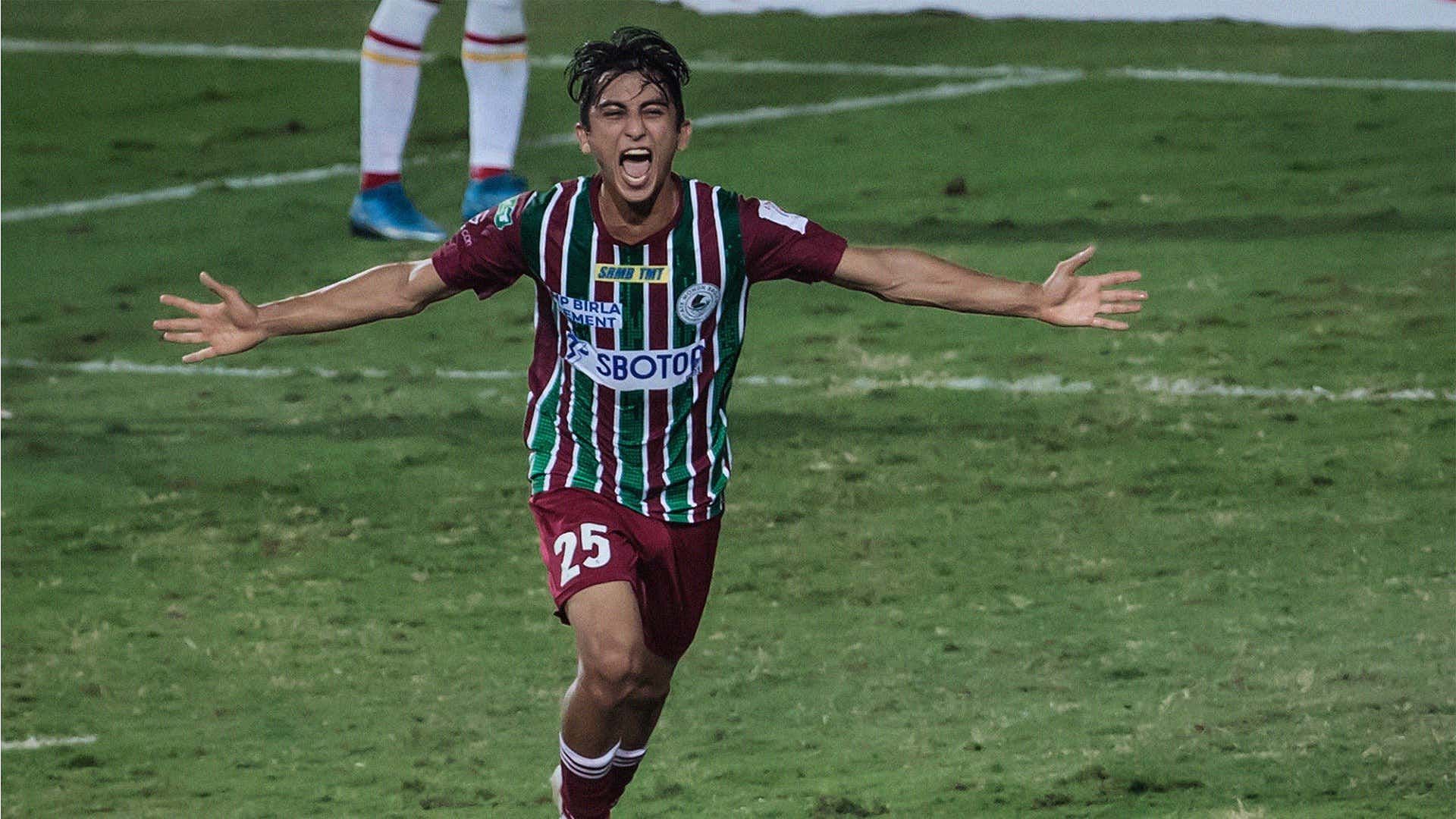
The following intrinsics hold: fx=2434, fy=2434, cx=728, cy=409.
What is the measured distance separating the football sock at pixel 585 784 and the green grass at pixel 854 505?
0.81ft

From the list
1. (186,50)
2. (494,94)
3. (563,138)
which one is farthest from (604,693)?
(186,50)

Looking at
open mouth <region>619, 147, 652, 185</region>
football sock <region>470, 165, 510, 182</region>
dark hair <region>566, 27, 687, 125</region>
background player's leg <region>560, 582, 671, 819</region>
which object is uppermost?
dark hair <region>566, 27, 687, 125</region>

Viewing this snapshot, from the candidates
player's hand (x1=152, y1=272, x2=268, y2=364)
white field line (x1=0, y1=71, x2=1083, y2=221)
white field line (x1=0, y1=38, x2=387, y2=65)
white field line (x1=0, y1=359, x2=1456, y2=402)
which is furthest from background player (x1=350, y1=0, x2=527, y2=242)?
player's hand (x1=152, y1=272, x2=268, y2=364)

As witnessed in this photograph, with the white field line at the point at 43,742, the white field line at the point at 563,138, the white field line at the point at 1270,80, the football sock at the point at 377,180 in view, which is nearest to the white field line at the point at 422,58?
the white field line at the point at 563,138

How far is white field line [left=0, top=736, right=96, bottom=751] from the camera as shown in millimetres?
5367

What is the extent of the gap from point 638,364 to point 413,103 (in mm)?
5393

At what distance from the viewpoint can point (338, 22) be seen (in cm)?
1352

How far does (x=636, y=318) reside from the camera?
4469mm

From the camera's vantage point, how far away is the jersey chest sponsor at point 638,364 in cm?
452

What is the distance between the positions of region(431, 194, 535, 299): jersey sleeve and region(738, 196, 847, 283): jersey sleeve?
42cm

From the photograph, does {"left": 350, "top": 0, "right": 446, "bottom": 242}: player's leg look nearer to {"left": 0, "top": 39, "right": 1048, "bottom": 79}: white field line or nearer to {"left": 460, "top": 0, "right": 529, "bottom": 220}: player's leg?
{"left": 460, "top": 0, "right": 529, "bottom": 220}: player's leg

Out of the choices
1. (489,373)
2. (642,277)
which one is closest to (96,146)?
(489,373)

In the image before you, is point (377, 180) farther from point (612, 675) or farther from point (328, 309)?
point (612, 675)

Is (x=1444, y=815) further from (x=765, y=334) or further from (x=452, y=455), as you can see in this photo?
(x=765, y=334)
